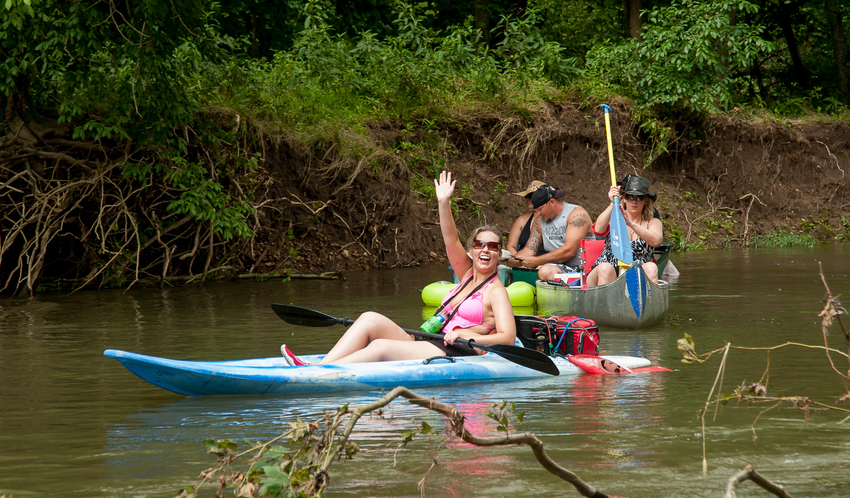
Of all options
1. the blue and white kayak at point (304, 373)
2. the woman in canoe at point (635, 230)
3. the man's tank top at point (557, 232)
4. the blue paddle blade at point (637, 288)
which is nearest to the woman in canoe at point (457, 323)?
the blue and white kayak at point (304, 373)

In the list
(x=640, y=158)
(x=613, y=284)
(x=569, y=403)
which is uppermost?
(x=640, y=158)

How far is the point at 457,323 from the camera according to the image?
208 inches

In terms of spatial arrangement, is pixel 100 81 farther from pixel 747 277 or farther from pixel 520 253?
pixel 747 277

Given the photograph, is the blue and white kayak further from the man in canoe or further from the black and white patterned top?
the man in canoe

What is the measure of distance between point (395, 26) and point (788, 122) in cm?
926

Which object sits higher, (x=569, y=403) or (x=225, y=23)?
(x=225, y=23)

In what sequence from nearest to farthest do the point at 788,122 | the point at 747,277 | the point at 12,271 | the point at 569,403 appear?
1. the point at 569,403
2. the point at 12,271
3. the point at 747,277
4. the point at 788,122

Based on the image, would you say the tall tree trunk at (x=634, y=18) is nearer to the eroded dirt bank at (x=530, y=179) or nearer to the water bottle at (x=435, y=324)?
the eroded dirt bank at (x=530, y=179)

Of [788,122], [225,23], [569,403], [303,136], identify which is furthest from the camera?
[788,122]

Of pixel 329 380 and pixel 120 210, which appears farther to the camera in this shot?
pixel 120 210

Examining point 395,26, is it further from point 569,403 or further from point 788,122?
point 569,403

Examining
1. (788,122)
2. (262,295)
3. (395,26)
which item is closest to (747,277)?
(262,295)

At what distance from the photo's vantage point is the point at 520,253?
902 centimetres

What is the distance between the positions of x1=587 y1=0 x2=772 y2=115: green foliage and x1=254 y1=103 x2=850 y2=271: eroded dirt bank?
78cm
